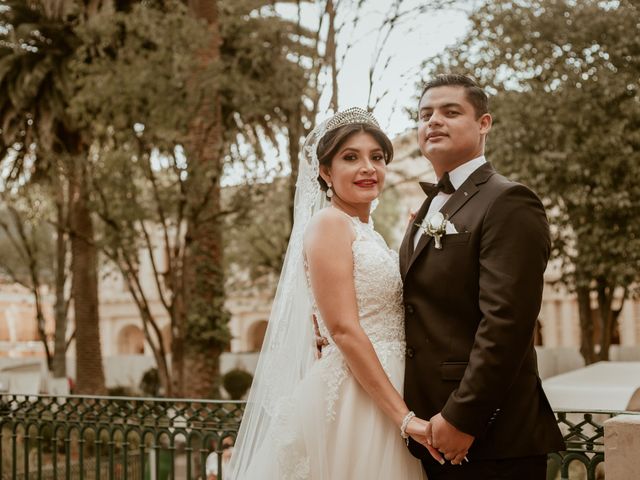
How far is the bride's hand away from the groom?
0.05 metres

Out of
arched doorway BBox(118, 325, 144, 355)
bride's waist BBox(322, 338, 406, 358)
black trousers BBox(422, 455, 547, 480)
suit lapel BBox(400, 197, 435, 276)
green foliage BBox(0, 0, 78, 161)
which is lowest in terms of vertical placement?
arched doorway BBox(118, 325, 144, 355)

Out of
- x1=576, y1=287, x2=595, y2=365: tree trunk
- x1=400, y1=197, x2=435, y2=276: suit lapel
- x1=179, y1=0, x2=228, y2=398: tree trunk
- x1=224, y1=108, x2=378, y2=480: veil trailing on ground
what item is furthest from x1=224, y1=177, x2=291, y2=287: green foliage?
x1=400, y1=197, x2=435, y2=276: suit lapel

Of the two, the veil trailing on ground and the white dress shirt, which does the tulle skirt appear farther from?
the white dress shirt

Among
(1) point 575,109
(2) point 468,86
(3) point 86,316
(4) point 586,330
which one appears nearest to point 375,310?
(2) point 468,86

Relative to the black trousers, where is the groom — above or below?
above

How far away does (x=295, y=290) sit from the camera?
383cm

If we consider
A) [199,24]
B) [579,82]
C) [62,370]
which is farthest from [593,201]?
[62,370]

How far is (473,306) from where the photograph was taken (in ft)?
9.70

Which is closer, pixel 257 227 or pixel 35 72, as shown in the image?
pixel 35 72

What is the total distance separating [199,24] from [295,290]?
31.8ft

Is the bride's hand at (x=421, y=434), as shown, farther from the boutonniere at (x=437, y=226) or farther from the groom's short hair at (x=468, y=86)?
the groom's short hair at (x=468, y=86)

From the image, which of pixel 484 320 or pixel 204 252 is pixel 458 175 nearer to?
pixel 484 320

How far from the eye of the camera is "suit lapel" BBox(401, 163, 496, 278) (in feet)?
10.1

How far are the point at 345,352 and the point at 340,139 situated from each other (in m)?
0.93
